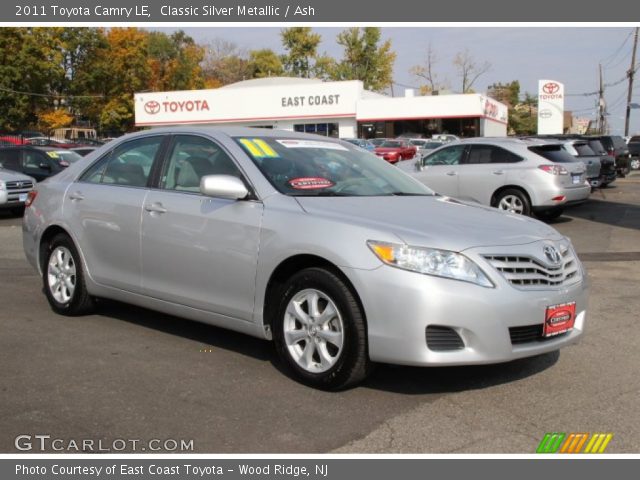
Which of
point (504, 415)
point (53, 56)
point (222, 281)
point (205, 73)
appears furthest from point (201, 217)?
point (205, 73)

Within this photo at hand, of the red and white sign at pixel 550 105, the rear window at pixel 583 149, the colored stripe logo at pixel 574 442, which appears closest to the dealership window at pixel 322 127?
the red and white sign at pixel 550 105

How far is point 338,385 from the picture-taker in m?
4.32

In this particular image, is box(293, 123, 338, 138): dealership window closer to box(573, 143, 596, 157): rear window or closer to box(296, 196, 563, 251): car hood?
box(573, 143, 596, 157): rear window

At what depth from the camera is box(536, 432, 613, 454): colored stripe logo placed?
3.65 metres

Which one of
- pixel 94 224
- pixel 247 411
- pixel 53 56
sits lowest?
pixel 247 411

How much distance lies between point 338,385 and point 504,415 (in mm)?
990

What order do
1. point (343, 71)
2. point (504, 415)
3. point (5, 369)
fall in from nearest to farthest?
point (504, 415)
point (5, 369)
point (343, 71)

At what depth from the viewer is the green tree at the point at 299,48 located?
86062 millimetres

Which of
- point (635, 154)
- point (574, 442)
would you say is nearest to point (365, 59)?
point (635, 154)

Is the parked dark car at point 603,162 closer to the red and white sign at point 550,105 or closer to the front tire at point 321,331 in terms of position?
the front tire at point 321,331

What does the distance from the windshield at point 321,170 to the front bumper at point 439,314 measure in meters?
1.02

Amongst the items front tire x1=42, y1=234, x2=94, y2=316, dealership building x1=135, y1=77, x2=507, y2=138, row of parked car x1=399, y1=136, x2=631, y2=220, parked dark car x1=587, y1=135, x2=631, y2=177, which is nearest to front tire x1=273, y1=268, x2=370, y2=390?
front tire x1=42, y1=234, x2=94, y2=316

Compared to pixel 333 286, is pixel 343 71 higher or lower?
higher

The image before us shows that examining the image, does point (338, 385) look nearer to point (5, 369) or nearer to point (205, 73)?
point (5, 369)
